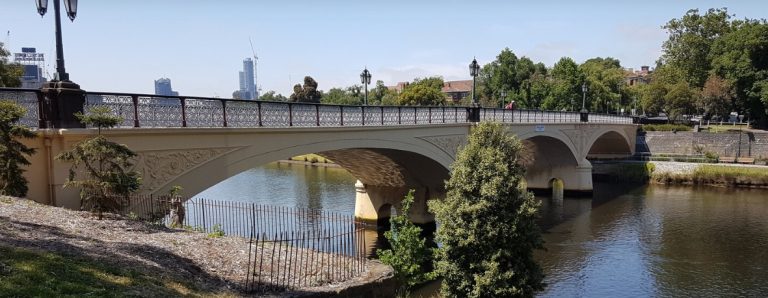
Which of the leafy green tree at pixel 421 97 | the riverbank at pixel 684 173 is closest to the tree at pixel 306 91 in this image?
the leafy green tree at pixel 421 97

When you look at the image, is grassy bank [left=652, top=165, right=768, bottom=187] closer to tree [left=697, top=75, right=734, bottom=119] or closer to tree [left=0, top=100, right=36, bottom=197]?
tree [left=697, top=75, right=734, bottom=119]

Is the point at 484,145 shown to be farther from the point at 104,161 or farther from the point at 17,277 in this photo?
the point at 17,277

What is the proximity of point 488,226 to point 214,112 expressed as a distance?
663 centimetres

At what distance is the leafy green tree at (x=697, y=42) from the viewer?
62.1 meters

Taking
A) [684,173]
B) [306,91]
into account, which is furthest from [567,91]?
[306,91]

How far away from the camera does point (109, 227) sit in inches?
316

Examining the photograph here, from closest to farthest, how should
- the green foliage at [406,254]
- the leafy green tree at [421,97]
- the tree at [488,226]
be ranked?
the green foliage at [406,254]
the tree at [488,226]
the leafy green tree at [421,97]

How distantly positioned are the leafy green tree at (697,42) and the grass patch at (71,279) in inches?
2698

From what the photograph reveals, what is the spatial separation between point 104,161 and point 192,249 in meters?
2.23

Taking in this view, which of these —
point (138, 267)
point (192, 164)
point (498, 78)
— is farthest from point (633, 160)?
point (138, 267)

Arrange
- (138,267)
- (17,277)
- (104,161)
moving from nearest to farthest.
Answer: (17,277), (138,267), (104,161)

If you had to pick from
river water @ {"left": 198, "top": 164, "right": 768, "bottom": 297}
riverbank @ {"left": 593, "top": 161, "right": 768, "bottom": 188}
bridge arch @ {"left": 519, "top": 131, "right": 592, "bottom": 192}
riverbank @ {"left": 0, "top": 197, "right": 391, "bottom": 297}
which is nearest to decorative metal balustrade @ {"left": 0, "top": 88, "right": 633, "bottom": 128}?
riverbank @ {"left": 0, "top": 197, "right": 391, "bottom": 297}

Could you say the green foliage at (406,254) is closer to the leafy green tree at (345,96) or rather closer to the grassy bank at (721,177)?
the grassy bank at (721,177)

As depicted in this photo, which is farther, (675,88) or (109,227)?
(675,88)
